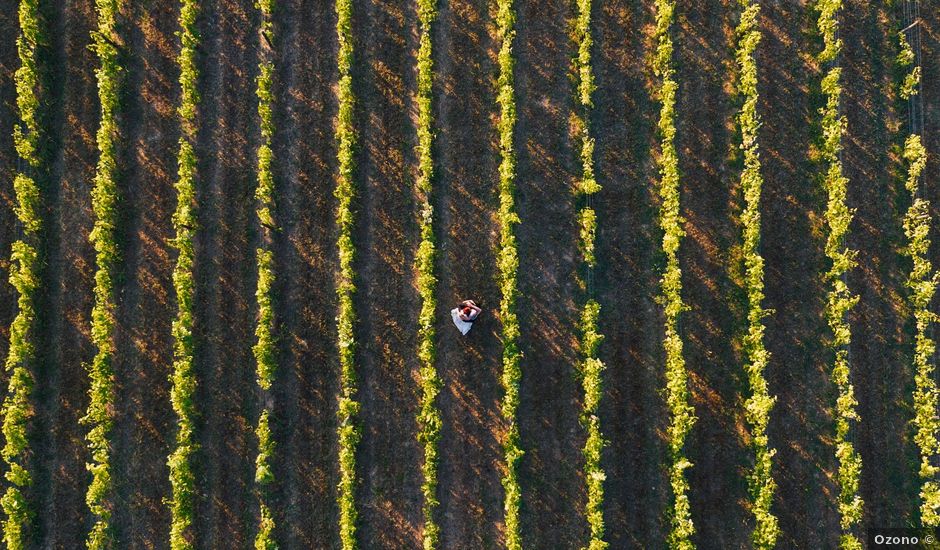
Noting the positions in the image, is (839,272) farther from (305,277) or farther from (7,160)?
(7,160)

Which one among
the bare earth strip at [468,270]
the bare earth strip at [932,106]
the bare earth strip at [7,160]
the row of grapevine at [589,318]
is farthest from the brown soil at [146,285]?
the bare earth strip at [932,106]

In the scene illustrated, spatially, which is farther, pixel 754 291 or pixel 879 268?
pixel 879 268

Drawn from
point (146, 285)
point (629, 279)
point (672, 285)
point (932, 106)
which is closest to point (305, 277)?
point (146, 285)

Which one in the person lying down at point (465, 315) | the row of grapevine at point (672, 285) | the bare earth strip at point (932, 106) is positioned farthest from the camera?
the bare earth strip at point (932, 106)

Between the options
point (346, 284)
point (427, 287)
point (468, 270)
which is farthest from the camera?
point (468, 270)

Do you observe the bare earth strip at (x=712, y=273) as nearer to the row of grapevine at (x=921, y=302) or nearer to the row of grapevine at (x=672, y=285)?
the row of grapevine at (x=672, y=285)

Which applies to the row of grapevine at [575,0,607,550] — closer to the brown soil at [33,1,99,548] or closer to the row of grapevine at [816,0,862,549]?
the row of grapevine at [816,0,862,549]

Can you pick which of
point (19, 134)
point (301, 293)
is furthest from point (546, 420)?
point (19, 134)
